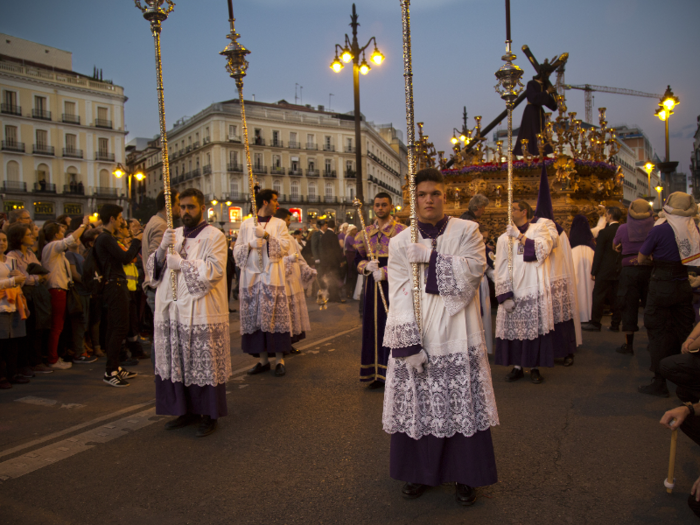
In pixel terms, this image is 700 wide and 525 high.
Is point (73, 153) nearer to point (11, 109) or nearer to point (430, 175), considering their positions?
point (11, 109)

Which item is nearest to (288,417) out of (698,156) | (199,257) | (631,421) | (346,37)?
(199,257)

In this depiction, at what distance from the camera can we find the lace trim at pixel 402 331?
9.99 feet

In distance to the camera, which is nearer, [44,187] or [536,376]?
[536,376]

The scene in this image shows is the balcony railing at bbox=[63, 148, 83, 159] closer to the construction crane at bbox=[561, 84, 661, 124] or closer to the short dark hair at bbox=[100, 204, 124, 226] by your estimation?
the short dark hair at bbox=[100, 204, 124, 226]

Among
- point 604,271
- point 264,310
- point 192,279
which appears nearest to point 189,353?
point 192,279

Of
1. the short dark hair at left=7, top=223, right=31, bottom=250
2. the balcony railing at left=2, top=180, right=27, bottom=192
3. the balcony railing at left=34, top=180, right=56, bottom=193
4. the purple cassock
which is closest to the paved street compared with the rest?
the short dark hair at left=7, top=223, right=31, bottom=250

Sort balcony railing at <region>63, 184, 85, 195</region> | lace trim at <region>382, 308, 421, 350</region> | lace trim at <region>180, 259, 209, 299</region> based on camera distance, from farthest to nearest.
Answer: balcony railing at <region>63, 184, 85, 195</region> → lace trim at <region>180, 259, 209, 299</region> → lace trim at <region>382, 308, 421, 350</region>

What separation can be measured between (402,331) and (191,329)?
7.30ft

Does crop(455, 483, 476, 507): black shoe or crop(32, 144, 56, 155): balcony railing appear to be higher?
crop(32, 144, 56, 155): balcony railing

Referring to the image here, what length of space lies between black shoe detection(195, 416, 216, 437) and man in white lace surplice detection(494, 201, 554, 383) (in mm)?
3415

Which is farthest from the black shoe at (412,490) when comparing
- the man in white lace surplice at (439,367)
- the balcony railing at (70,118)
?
the balcony railing at (70,118)

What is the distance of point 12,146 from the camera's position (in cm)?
4453

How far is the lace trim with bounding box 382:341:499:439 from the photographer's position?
121 inches

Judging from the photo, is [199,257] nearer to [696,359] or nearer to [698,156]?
[696,359]
